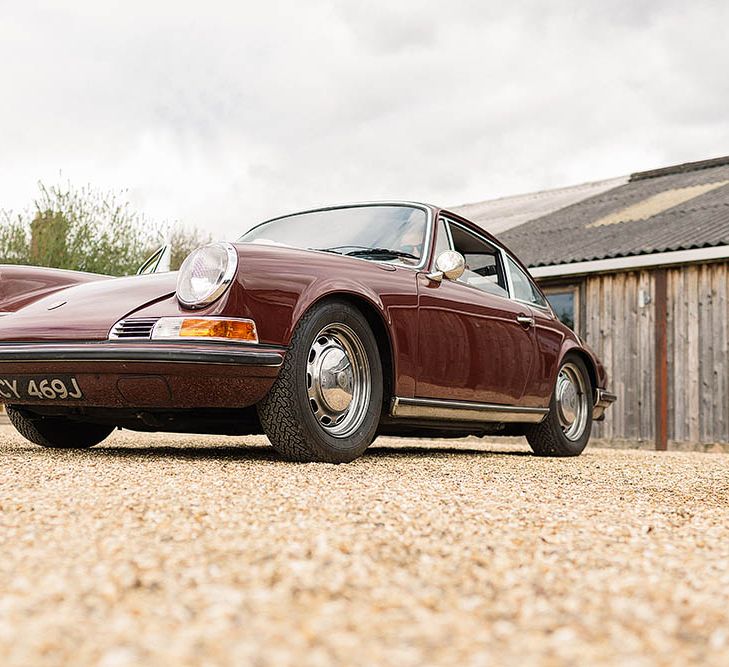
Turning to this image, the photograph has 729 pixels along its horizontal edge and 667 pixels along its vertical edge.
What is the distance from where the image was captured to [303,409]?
4.11 m

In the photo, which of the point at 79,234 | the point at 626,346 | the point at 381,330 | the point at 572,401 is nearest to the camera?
the point at 381,330

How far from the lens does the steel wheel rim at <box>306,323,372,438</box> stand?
4.28 meters

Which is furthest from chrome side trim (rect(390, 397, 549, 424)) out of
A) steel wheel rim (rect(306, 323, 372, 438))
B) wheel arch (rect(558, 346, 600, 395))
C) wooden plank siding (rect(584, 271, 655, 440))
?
wooden plank siding (rect(584, 271, 655, 440))

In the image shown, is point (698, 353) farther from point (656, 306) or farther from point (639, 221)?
point (639, 221)

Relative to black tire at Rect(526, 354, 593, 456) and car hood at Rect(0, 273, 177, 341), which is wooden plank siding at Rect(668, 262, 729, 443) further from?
car hood at Rect(0, 273, 177, 341)

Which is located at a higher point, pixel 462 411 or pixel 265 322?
pixel 265 322

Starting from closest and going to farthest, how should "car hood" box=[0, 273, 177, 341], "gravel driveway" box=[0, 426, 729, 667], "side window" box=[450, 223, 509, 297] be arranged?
"gravel driveway" box=[0, 426, 729, 667] < "car hood" box=[0, 273, 177, 341] < "side window" box=[450, 223, 509, 297]

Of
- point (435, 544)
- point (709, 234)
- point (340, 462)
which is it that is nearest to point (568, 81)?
point (709, 234)

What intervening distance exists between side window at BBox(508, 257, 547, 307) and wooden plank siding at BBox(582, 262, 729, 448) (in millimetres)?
5220

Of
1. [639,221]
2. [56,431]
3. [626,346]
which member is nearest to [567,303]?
[626,346]

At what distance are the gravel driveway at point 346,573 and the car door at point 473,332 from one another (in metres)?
1.45

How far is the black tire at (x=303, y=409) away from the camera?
409 cm

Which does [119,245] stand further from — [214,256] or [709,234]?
[214,256]

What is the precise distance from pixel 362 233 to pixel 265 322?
144cm
